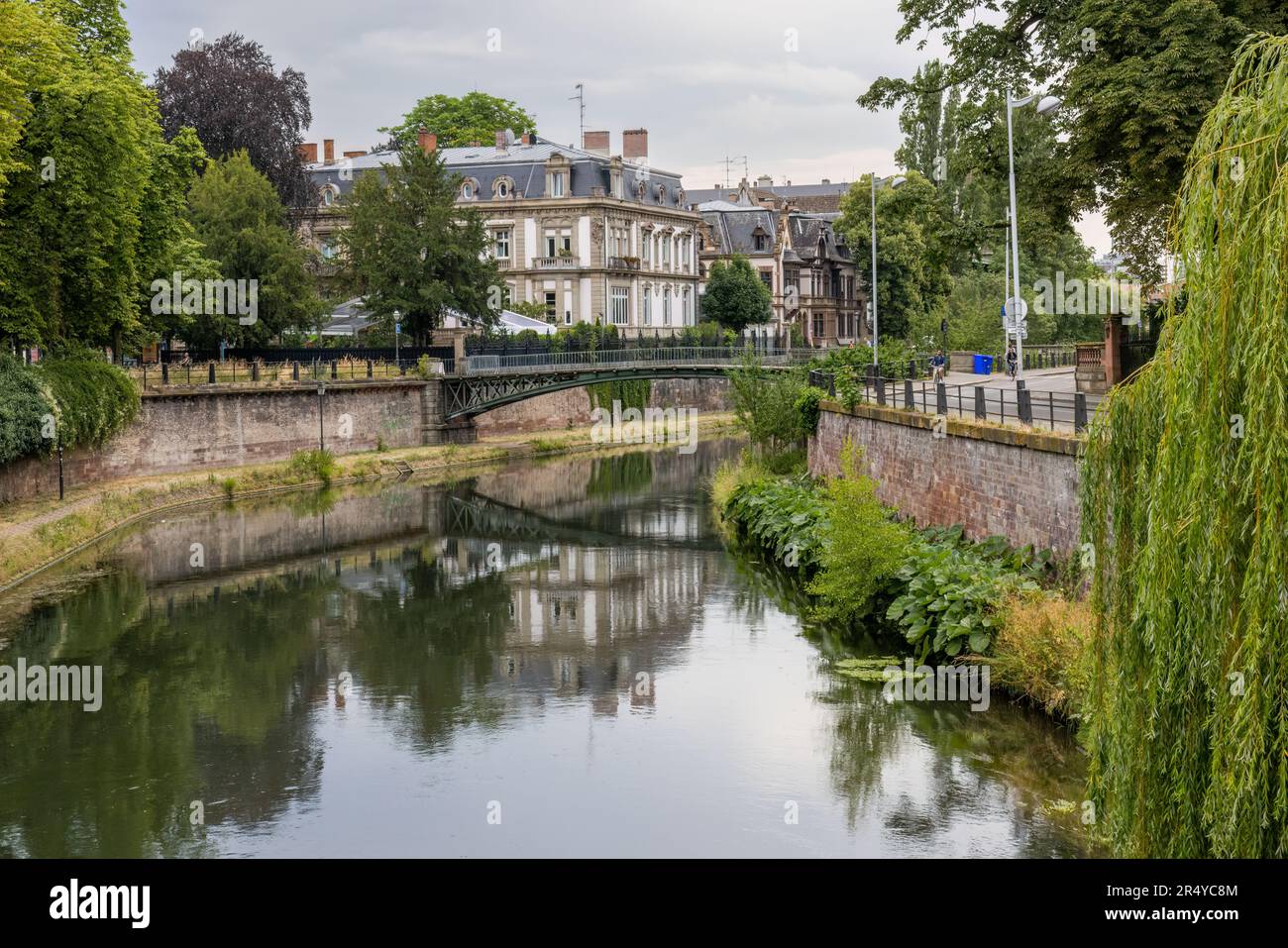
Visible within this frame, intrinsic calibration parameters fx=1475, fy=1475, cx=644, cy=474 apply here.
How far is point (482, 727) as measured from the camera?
2027 centimetres

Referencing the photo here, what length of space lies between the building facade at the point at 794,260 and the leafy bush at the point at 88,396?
4855 centimetres

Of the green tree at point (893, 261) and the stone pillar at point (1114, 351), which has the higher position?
the green tree at point (893, 261)

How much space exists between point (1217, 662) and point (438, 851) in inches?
355

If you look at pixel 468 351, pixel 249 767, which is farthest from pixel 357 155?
pixel 249 767

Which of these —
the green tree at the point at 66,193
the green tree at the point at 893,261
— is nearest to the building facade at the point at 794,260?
the green tree at the point at 893,261

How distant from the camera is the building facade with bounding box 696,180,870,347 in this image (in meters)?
88.5

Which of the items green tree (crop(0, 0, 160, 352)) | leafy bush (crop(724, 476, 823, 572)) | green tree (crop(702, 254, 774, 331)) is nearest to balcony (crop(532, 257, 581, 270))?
green tree (crop(702, 254, 774, 331))

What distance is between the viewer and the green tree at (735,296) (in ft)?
265

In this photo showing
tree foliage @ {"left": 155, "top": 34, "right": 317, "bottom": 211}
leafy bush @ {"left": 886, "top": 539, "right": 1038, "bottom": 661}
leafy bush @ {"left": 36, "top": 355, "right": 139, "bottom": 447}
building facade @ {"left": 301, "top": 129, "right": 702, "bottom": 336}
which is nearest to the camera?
leafy bush @ {"left": 886, "top": 539, "right": 1038, "bottom": 661}

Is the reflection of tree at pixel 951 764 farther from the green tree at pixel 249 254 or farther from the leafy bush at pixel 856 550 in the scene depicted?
the green tree at pixel 249 254

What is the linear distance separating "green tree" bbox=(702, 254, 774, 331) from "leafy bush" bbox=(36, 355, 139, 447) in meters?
43.5

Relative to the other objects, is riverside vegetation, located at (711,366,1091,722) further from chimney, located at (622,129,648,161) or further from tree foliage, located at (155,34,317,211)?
chimney, located at (622,129,648,161)

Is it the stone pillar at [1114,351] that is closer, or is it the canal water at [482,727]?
the canal water at [482,727]

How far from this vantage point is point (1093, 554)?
35.7ft
